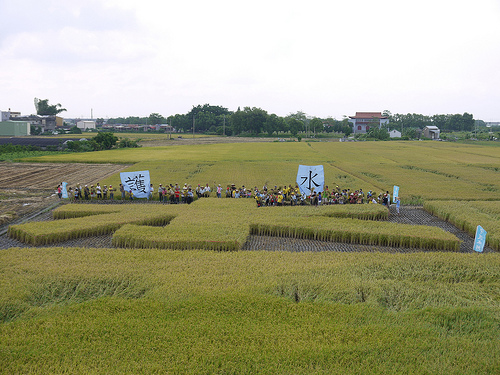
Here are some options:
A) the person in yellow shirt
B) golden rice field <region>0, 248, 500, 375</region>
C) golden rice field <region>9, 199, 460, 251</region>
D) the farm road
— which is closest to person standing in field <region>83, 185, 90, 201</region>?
golden rice field <region>9, 199, 460, 251</region>

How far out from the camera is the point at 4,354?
9.13 m

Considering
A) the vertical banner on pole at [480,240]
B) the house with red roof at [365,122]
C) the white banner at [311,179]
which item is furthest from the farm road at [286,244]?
the house with red roof at [365,122]

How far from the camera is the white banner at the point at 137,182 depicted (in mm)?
29281

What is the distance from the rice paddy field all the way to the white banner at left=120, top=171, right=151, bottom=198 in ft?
28.4

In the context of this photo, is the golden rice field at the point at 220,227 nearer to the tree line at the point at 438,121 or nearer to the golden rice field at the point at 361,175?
the golden rice field at the point at 361,175

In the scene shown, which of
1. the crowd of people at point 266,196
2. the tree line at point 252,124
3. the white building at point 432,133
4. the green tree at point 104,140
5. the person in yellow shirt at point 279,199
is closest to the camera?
the person in yellow shirt at point 279,199

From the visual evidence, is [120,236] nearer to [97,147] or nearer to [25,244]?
[25,244]

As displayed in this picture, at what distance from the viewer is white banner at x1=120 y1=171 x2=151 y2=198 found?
96.1 ft

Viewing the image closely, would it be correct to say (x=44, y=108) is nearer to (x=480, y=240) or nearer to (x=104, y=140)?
(x=104, y=140)

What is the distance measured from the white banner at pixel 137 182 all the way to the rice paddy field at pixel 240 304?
8.66 m

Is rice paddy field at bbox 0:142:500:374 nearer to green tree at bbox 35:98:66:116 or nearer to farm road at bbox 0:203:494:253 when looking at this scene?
farm road at bbox 0:203:494:253

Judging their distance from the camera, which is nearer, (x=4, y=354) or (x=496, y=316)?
(x=4, y=354)

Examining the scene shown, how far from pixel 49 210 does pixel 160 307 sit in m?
19.3

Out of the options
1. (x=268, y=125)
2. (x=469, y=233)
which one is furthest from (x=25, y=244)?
(x=268, y=125)
